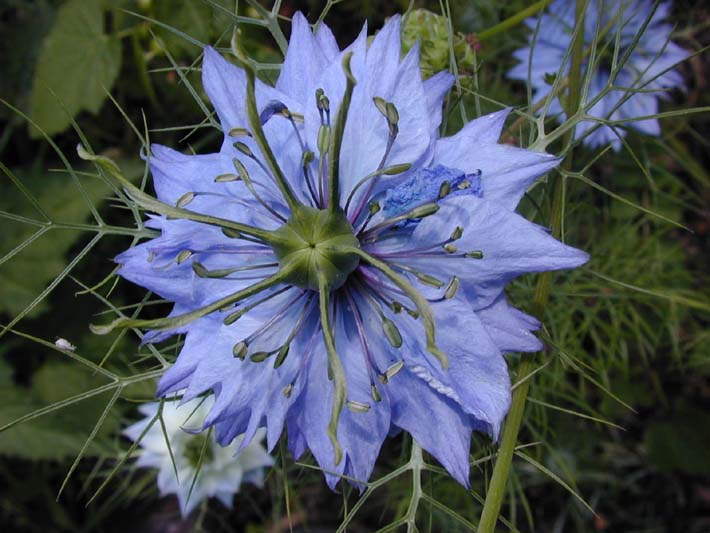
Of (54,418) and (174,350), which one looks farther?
(54,418)

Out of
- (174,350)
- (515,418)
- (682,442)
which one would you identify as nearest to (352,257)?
(515,418)

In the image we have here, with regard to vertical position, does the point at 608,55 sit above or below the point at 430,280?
below

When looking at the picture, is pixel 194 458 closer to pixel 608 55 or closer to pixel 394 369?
pixel 394 369

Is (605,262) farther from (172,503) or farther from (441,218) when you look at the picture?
(172,503)

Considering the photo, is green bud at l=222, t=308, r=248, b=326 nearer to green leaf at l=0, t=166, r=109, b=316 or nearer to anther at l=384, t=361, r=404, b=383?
anther at l=384, t=361, r=404, b=383

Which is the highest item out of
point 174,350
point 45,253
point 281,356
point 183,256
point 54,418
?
point 183,256

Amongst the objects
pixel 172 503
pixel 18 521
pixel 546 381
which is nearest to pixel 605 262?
pixel 546 381

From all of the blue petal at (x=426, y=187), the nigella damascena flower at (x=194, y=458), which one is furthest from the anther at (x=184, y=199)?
the nigella damascena flower at (x=194, y=458)

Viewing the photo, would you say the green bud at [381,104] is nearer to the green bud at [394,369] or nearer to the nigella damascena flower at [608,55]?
the green bud at [394,369]

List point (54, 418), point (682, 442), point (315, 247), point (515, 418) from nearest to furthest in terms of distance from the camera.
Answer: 1. point (315, 247)
2. point (515, 418)
3. point (54, 418)
4. point (682, 442)
